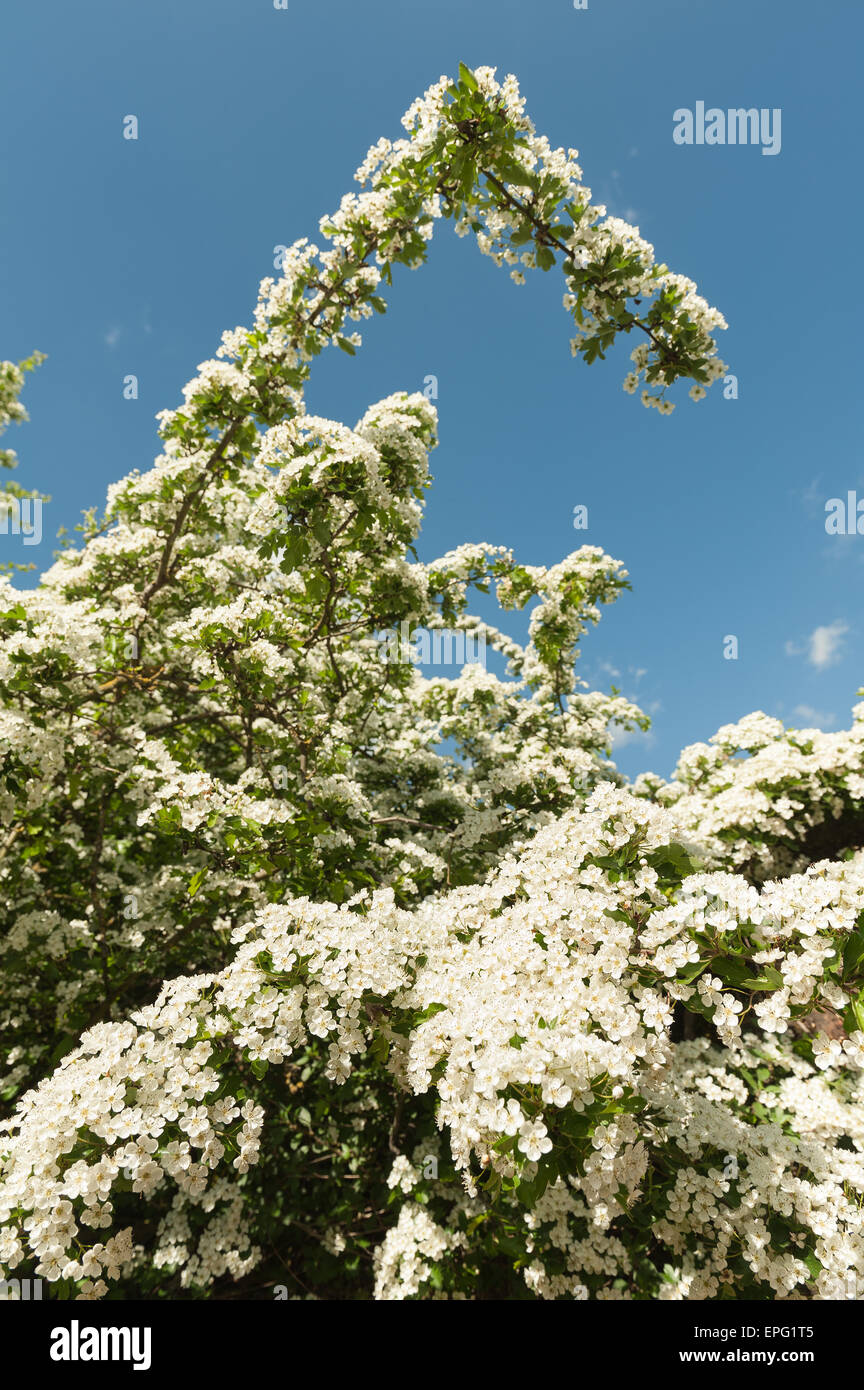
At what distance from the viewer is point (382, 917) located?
3.28 m

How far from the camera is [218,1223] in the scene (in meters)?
4.56

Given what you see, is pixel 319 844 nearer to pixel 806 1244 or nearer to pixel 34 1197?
pixel 34 1197

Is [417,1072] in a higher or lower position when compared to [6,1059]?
higher

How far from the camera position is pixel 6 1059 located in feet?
17.8

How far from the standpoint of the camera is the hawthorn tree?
2.46 meters

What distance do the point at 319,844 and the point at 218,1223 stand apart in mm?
3059

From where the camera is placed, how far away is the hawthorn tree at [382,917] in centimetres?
246

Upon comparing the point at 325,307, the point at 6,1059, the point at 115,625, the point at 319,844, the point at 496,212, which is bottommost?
the point at 6,1059

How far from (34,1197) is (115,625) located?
4887 millimetres
